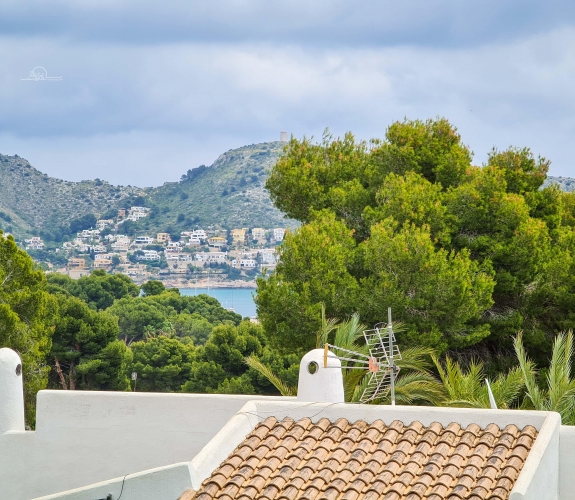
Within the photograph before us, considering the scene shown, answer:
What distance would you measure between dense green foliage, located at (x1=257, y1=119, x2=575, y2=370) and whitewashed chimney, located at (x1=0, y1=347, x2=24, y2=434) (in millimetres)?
9686

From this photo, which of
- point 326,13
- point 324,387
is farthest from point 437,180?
point 326,13

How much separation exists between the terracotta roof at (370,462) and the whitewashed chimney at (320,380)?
0.68 metres

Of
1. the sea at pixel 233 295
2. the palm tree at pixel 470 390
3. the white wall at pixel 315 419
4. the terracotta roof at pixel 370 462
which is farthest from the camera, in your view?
the sea at pixel 233 295

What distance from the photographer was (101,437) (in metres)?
11.5

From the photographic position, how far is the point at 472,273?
837 inches

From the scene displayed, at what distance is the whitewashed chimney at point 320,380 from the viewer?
10719 mm

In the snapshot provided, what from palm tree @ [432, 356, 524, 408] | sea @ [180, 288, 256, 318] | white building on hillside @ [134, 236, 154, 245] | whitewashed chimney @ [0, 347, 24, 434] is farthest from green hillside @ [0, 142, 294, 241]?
whitewashed chimney @ [0, 347, 24, 434]

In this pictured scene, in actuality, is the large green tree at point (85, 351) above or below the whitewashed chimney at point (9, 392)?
below

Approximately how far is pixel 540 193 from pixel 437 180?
2722 millimetres

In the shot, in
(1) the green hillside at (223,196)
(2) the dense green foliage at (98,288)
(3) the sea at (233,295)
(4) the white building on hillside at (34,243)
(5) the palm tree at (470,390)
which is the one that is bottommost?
(3) the sea at (233,295)

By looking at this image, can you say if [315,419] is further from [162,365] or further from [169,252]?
[169,252]

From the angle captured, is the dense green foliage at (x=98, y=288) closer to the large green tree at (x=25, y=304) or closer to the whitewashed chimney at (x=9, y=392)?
the large green tree at (x=25, y=304)

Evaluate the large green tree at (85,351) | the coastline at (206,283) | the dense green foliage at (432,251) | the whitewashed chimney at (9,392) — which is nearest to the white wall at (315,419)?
the whitewashed chimney at (9,392)

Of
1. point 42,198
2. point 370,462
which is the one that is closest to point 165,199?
point 42,198
